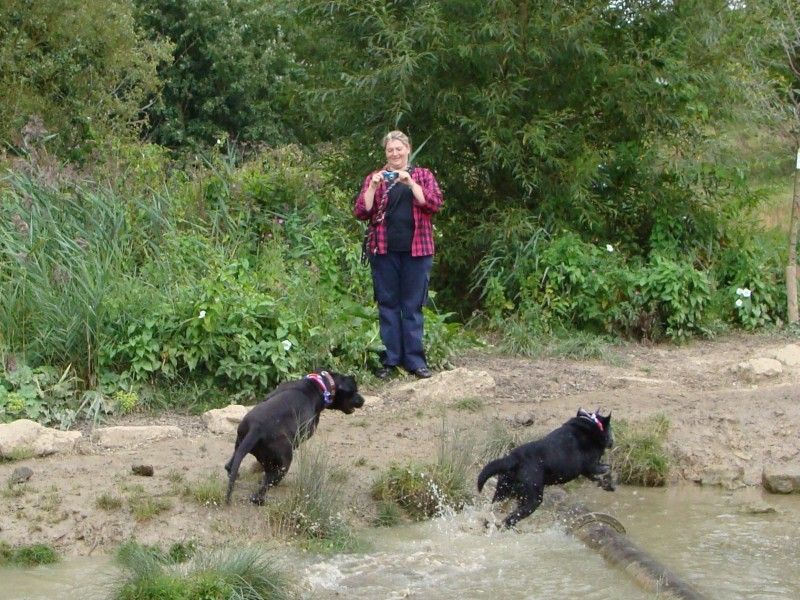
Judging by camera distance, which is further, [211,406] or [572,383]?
[572,383]

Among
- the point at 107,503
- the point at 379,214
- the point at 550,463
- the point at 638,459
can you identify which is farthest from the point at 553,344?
the point at 107,503

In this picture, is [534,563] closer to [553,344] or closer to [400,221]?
[400,221]

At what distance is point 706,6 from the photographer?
1255 cm

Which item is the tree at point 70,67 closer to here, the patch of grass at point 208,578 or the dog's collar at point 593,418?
the dog's collar at point 593,418

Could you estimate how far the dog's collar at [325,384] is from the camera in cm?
767

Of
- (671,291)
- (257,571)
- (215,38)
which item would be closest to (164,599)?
(257,571)

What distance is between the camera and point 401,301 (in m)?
10.0

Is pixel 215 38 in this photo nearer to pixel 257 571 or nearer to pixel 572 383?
pixel 572 383

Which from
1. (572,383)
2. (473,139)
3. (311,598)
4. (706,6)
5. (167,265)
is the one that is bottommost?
(311,598)

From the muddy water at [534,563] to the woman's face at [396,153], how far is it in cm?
312

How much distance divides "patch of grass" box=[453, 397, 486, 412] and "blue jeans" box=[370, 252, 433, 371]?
2.51ft

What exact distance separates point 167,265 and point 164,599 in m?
4.91

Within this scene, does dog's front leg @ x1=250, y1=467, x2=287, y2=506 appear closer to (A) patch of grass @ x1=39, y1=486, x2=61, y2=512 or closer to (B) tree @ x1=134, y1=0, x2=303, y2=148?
(A) patch of grass @ x1=39, y1=486, x2=61, y2=512

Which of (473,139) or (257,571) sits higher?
(473,139)
